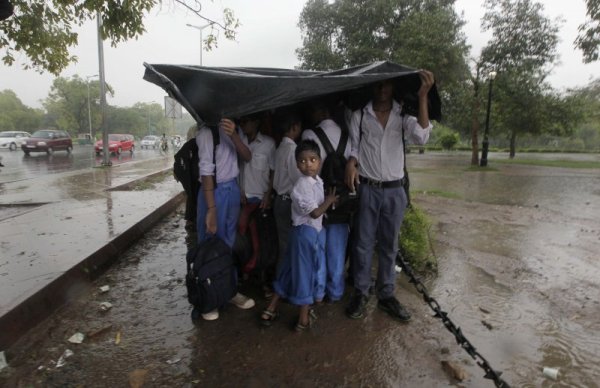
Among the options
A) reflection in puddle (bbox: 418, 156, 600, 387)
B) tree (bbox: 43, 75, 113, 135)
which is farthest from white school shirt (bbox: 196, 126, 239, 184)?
tree (bbox: 43, 75, 113, 135)

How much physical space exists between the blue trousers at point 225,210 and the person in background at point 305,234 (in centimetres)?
55

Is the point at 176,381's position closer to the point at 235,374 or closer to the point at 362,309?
the point at 235,374

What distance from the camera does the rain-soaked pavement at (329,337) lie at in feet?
7.66

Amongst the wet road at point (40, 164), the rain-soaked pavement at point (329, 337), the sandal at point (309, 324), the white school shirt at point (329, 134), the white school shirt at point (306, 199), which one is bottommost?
the rain-soaked pavement at point (329, 337)

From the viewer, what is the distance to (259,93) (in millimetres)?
2664

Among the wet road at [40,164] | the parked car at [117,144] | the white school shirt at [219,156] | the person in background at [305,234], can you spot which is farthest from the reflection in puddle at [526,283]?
the parked car at [117,144]

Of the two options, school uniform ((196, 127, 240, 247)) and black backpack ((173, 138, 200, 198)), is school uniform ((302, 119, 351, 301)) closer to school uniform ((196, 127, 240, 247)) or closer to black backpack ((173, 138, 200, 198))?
school uniform ((196, 127, 240, 247))

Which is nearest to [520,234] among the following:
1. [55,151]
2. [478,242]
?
[478,242]

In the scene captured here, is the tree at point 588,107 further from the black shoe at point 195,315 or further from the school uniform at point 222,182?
the black shoe at point 195,315

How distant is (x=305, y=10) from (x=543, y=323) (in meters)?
22.8

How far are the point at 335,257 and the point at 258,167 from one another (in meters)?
0.99

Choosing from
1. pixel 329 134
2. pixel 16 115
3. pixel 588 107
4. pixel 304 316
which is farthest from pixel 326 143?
pixel 16 115

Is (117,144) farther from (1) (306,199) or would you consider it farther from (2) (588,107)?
(2) (588,107)

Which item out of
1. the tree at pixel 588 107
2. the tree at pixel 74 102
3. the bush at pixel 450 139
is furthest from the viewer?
the tree at pixel 74 102
